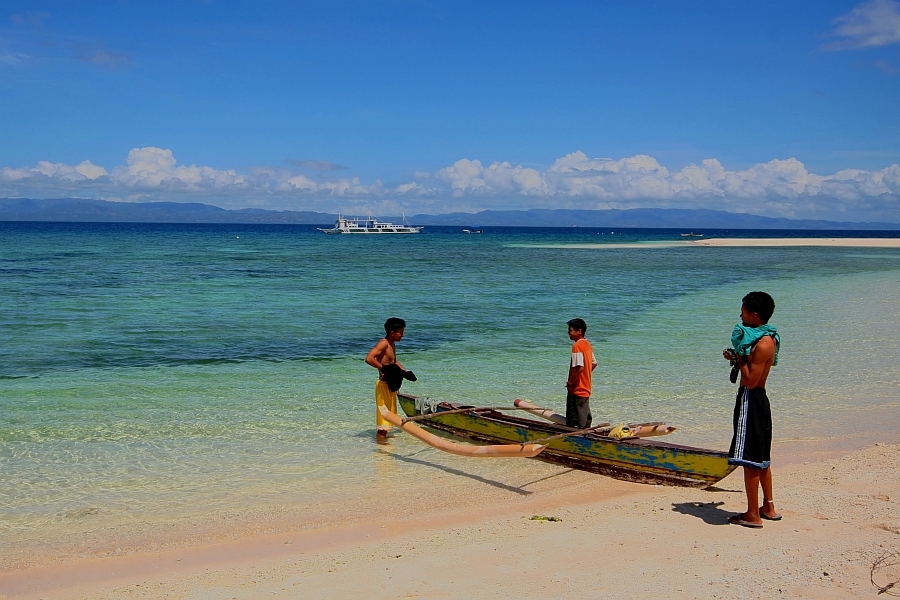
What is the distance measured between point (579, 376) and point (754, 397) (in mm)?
2460

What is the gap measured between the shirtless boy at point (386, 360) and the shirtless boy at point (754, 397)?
3937 millimetres

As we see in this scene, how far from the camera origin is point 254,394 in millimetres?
12000

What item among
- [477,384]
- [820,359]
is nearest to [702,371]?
[820,359]

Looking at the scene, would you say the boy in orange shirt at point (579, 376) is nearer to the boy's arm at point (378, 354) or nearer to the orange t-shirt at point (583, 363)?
the orange t-shirt at point (583, 363)

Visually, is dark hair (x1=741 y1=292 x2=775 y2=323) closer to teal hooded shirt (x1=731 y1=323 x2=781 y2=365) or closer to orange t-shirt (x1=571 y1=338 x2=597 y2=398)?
teal hooded shirt (x1=731 y1=323 x2=781 y2=365)

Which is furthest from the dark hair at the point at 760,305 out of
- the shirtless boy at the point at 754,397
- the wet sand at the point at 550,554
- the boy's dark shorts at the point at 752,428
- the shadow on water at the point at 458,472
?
the shadow on water at the point at 458,472

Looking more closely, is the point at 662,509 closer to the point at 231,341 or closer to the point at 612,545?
the point at 612,545

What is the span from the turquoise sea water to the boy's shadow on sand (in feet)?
8.49

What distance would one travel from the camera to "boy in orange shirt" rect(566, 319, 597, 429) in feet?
26.6

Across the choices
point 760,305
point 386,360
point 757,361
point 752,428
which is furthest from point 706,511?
point 386,360

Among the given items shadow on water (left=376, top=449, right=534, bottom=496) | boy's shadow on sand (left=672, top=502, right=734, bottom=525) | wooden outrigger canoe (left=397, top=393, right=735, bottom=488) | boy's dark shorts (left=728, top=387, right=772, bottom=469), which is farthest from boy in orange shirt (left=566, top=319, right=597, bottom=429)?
boy's dark shorts (left=728, top=387, right=772, bottom=469)

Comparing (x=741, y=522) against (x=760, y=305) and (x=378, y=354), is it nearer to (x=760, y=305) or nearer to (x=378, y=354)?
(x=760, y=305)

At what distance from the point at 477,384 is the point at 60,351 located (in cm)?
916

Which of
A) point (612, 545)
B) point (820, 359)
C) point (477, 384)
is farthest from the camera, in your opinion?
point (820, 359)
